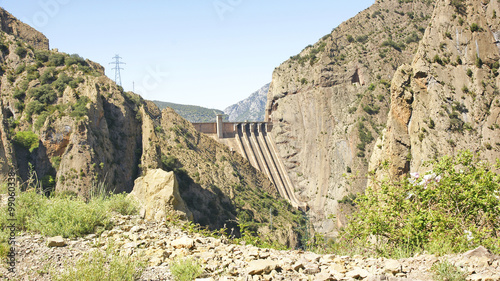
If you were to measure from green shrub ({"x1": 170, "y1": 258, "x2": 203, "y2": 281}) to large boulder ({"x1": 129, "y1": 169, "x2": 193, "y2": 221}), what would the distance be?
4.59 metres

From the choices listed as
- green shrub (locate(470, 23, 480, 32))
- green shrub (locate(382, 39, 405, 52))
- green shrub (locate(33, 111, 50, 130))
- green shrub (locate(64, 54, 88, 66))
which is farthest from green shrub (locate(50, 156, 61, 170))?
green shrub (locate(382, 39, 405, 52))

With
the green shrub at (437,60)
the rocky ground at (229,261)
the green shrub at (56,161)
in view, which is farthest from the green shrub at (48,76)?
the rocky ground at (229,261)

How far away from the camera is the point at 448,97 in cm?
2688

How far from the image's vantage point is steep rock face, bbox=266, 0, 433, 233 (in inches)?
2554

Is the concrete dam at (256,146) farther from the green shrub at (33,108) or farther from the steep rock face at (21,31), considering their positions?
the green shrub at (33,108)

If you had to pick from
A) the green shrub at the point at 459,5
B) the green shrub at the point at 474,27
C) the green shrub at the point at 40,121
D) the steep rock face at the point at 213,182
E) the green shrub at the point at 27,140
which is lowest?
the steep rock face at the point at 213,182

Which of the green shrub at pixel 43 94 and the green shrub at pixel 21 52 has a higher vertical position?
the green shrub at pixel 21 52

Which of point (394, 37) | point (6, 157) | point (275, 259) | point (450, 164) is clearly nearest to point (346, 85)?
point (394, 37)

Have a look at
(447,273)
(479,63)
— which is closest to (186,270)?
(447,273)

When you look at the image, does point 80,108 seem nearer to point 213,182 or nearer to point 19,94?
point 19,94

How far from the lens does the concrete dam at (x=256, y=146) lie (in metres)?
72.9

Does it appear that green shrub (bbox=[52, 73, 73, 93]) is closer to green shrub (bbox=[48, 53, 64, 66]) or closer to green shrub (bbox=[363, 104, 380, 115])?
green shrub (bbox=[48, 53, 64, 66])

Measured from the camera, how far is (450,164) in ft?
35.2

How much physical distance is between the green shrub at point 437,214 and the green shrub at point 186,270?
4246mm
